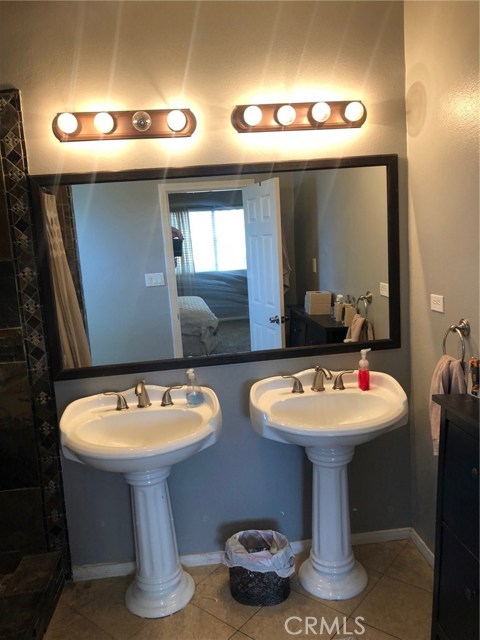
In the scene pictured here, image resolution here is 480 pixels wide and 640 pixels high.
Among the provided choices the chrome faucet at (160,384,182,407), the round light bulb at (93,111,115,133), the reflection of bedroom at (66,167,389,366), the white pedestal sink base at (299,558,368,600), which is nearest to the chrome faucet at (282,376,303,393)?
the reflection of bedroom at (66,167,389,366)

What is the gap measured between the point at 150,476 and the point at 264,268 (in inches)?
40.5

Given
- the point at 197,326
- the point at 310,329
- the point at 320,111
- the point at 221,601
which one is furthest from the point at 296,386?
the point at 320,111

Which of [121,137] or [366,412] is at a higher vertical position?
[121,137]

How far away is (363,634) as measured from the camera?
6.36 feet

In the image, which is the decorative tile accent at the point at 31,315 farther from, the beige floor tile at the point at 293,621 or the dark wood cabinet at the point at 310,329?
the dark wood cabinet at the point at 310,329

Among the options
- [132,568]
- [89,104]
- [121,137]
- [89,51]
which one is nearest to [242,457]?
[132,568]

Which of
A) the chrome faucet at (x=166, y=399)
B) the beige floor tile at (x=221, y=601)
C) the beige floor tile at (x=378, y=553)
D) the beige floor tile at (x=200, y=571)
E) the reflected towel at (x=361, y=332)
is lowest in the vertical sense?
the beige floor tile at (x=221, y=601)

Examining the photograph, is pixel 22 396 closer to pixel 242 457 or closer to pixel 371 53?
pixel 242 457

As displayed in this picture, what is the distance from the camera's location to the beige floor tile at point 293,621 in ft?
6.44

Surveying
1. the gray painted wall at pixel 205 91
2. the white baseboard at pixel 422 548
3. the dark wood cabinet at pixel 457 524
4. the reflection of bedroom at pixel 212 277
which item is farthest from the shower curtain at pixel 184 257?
the white baseboard at pixel 422 548

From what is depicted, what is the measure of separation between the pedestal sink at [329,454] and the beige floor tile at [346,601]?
2cm

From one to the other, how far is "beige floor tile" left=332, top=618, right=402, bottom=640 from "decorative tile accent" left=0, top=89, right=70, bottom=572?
1.28 m

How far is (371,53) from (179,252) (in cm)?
120

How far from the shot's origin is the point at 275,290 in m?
2.33
